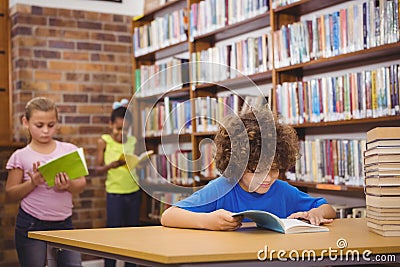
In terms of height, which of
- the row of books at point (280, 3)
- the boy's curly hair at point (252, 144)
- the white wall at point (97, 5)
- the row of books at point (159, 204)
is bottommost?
the row of books at point (159, 204)

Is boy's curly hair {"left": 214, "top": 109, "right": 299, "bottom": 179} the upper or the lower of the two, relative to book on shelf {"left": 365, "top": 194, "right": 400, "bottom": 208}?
upper

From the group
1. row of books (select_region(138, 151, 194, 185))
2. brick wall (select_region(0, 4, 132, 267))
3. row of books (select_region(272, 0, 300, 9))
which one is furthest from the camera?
brick wall (select_region(0, 4, 132, 267))

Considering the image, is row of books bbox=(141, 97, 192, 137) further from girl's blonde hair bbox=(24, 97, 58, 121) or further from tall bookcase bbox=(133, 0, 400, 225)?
girl's blonde hair bbox=(24, 97, 58, 121)

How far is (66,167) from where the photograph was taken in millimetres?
3100

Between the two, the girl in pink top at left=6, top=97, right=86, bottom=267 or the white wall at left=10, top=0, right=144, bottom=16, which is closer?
the girl in pink top at left=6, top=97, right=86, bottom=267

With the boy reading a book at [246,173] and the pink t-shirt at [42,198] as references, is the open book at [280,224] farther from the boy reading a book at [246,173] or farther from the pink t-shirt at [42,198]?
the pink t-shirt at [42,198]

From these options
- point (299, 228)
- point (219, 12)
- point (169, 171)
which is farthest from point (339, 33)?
point (169, 171)

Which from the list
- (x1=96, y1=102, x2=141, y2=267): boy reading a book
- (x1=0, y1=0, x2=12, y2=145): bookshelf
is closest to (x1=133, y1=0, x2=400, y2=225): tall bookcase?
(x1=96, y1=102, x2=141, y2=267): boy reading a book

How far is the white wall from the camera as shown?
17.0 ft

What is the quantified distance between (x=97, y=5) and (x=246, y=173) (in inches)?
146

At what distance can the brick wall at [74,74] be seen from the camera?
511 cm

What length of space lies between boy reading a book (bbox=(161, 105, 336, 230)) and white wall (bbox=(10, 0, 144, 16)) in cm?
348

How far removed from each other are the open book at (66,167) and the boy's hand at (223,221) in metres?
1.26

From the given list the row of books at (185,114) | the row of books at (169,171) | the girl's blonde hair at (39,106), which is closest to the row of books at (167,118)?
the row of books at (185,114)
